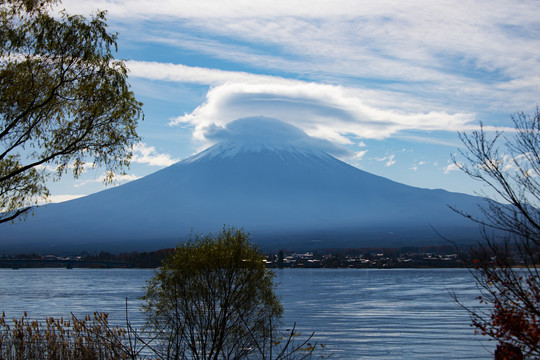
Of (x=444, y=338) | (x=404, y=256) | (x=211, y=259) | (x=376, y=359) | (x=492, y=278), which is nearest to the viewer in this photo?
(x=492, y=278)

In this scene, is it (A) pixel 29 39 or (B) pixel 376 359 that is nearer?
(A) pixel 29 39

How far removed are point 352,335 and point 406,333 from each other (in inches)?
156

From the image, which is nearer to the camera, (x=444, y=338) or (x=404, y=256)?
(x=444, y=338)

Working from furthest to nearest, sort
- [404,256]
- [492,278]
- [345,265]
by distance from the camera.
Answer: [404,256]
[345,265]
[492,278]

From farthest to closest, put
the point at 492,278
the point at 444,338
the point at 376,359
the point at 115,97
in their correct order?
the point at 444,338 < the point at 376,359 < the point at 115,97 < the point at 492,278

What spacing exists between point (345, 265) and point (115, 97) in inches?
6400

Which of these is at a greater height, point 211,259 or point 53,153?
point 53,153

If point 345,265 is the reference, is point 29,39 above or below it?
above

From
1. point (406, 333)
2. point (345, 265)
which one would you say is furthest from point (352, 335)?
point (345, 265)

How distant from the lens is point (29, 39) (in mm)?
17938

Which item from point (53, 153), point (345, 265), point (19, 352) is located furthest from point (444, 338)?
point (345, 265)

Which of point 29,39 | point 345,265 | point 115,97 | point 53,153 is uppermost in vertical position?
point 29,39

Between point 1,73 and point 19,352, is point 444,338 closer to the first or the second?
point 19,352

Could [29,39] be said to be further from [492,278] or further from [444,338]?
[444,338]
